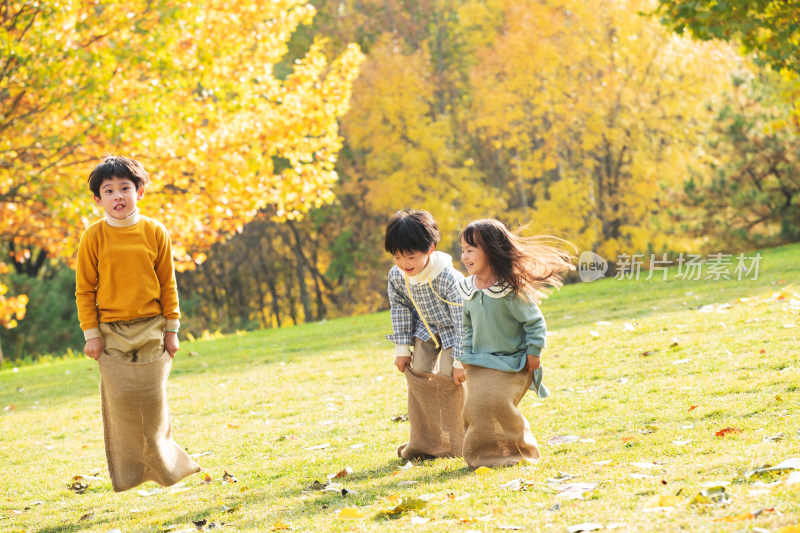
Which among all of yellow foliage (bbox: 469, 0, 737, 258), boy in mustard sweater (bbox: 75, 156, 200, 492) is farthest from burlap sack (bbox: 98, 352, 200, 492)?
yellow foliage (bbox: 469, 0, 737, 258)

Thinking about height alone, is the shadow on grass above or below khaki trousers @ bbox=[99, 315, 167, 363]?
below

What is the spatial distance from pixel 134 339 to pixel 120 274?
34 centimetres

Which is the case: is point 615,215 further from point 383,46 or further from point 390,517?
Answer: point 390,517

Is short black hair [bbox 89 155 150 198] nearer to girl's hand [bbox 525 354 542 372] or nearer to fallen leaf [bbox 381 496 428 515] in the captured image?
fallen leaf [bbox 381 496 428 515]

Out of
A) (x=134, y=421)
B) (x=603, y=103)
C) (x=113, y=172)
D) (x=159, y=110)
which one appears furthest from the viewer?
(x=603, y=103)

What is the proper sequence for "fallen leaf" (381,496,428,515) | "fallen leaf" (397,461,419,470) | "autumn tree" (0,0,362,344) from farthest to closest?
"autumn tree" (0,0,362,344), "fallen leaf" (397,461,419,470), "fallen leaf" (381,496,428,515)

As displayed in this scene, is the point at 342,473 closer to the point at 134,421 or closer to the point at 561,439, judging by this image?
the point at 134,421

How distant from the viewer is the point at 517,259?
4.62 meters

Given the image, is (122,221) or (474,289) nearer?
(122,221)

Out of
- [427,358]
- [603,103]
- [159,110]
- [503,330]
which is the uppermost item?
[603,103]

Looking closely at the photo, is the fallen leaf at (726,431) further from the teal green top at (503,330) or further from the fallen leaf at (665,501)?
the fallen leaf at (665,501)

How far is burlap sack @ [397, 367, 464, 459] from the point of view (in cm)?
496

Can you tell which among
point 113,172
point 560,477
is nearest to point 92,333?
point 113,172

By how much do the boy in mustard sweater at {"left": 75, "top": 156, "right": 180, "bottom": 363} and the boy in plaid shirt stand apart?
1299mm
